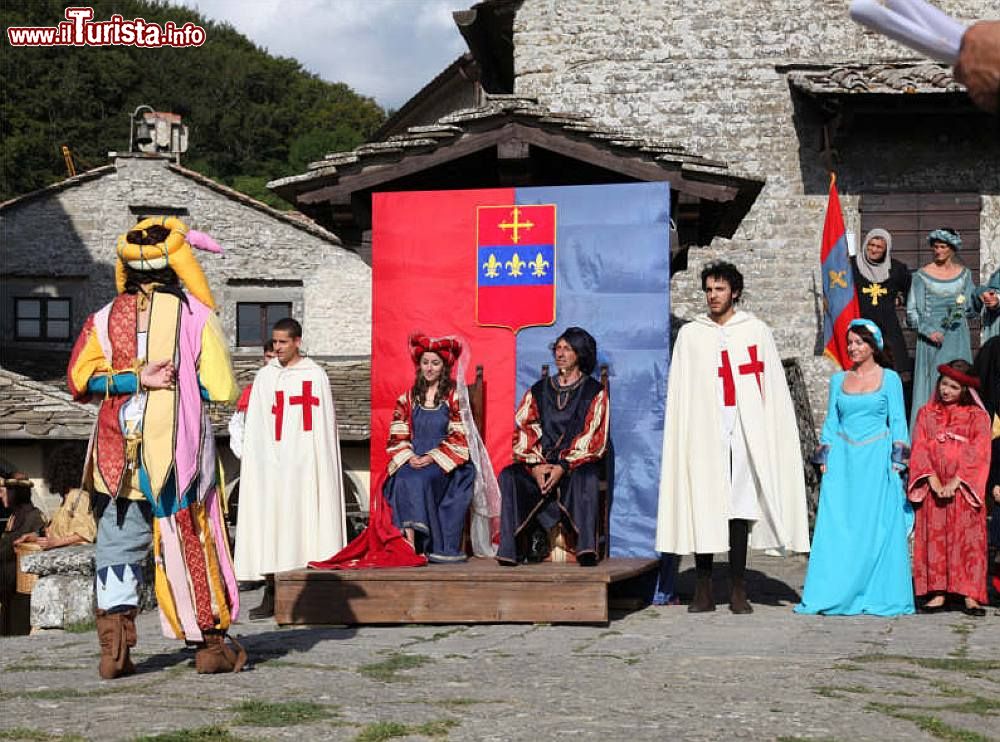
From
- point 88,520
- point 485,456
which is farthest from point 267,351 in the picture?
point 88,520

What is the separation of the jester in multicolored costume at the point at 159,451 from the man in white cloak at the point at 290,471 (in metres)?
3.59

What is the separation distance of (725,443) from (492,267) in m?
2.20

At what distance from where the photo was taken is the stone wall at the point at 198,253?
1265 inches

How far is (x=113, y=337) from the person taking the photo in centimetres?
737

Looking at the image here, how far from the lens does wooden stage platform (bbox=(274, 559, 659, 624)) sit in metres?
8.95

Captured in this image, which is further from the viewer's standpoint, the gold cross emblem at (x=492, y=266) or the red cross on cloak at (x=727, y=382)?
the gold cross emblem at (x=492, y=266)

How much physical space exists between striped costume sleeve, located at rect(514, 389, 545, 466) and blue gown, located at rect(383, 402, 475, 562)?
44 centimetres

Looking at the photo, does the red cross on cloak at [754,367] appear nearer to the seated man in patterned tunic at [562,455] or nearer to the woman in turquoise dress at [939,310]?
the seated man in patterned tunic at [562,455]

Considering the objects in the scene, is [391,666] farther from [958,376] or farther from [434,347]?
[958,376]

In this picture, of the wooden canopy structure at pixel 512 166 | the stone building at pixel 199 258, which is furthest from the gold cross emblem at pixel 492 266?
the stone building at pixel 199 258

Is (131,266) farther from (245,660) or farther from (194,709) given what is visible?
(194,709)

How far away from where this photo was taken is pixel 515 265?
11102mm

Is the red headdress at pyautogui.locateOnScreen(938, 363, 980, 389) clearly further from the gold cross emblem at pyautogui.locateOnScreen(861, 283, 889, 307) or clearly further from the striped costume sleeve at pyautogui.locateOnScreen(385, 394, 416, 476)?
the gold cross emblem at pyautogui.locateOnScreen(861, 283, 889, 307)

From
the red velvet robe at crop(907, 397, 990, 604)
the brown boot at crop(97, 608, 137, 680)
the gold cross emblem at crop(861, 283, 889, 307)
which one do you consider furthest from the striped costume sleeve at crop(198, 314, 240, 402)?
the gold cross emblem at crop(861, 283, 889, 307)
